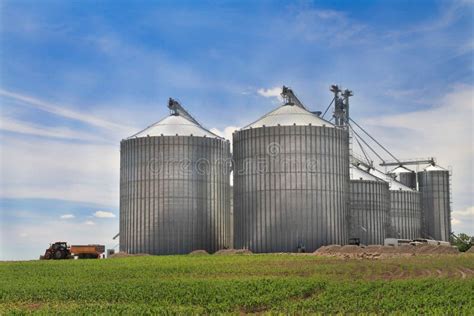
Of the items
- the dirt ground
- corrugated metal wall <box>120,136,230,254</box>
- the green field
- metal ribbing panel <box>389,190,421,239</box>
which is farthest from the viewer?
metal ribbing panel <box>389,190,421,239</box>

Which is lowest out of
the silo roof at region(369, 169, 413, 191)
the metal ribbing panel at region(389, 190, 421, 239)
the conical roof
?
the metal ribbing panel at region(389, 190, 421, 239)

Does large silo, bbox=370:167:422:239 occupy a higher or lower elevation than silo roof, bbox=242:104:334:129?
lower

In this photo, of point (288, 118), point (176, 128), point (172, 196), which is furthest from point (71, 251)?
point (288, 118)

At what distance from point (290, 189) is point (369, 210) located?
18459mm

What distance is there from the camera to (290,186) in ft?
254

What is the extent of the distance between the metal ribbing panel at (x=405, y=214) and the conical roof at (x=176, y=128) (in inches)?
1279

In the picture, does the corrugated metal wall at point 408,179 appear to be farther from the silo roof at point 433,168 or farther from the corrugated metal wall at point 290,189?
the corrugated metal wall at point 290,189

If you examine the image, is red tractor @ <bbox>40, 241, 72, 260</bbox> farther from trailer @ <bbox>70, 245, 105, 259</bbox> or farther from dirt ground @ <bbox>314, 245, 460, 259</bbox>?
dirt ground @ <bbox>314, 245, 460, 259</bbox>

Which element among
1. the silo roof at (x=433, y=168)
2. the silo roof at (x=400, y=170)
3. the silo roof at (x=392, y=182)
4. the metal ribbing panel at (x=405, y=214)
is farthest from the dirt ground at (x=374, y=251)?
the silo roof at (x=400, y=170)

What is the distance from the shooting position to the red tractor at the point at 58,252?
7775cm

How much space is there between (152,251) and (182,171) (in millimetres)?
10154

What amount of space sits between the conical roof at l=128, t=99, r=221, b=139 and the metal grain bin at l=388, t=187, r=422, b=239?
32.5 metres

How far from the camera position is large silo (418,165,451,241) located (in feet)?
367

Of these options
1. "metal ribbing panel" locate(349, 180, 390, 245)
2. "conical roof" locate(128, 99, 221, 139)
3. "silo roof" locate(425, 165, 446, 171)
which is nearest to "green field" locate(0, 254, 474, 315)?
"conical roof" locate(128, 99, 221, 139)
